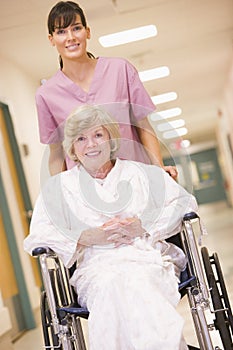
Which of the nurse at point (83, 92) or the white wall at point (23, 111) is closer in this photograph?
the nurse at point (83, 92)

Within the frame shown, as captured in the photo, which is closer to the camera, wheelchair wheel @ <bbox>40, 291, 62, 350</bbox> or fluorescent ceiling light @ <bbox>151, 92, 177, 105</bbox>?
wheelchair wheel @ <bbox>40, 291, 62, 350</bbox>

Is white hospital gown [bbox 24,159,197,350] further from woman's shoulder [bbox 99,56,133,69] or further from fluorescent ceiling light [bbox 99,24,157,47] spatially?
fluorescent ceiling light [bbox 99,24,157,47]

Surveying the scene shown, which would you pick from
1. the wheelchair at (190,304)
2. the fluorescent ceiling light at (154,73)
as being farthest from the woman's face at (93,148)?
the fluorescent ceiling light at (154,73)

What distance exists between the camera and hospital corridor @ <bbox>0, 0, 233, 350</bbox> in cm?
249

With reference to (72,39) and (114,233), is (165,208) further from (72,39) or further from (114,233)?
(72,39)

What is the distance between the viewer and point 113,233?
2395 mm

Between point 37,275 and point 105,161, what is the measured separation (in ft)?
12.8

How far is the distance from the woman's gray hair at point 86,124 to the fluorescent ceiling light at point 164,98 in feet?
27.8

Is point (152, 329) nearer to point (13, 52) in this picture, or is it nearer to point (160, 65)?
point (13, 52)

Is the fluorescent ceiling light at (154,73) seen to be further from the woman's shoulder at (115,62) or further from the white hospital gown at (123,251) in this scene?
the white hospital gown at (123,251)

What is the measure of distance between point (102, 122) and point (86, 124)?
58 millimetres

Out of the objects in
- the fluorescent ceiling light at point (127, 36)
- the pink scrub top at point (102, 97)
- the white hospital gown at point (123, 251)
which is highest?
the fluorescent ceiling light at point (127, 36)

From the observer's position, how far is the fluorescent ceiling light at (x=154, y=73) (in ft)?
30.1

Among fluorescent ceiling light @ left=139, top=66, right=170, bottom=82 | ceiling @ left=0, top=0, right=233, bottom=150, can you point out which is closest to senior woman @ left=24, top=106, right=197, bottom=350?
ceiling @ left=0, top=0, right=233, bottom=150
